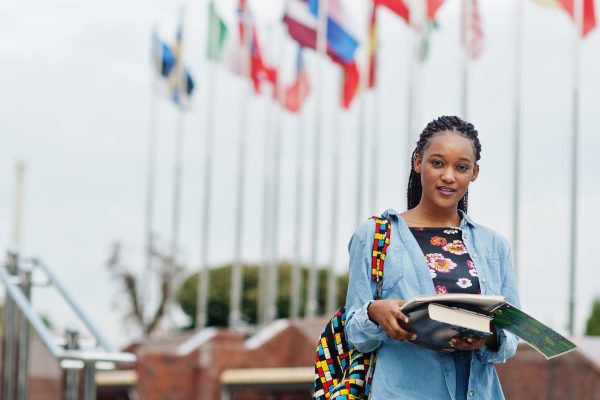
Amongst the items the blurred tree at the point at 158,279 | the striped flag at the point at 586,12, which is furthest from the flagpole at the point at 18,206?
the striped flag at the point at 586,12

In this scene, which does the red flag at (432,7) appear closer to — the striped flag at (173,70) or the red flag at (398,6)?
the red flag at (398,6)

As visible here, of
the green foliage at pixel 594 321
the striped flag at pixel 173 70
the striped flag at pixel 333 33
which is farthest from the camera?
the striped flag at pixel 173 70

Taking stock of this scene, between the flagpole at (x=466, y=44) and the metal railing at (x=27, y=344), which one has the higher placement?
the flagpole at (x=466, y=44)

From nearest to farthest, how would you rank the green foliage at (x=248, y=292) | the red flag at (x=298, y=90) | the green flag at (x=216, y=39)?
the red flag at (x=298, y=90), the green flag at (x=216, y=39), the green foliage at (x=248, y=292)

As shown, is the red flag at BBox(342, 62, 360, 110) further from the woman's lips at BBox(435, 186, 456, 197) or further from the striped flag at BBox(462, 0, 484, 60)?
the woman's lips at BBox(435, 186, 456, 197)

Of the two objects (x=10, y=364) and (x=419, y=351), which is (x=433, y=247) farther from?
(x=10, y=364)

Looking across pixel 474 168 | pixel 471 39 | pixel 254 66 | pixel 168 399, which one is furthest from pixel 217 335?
pixel 474 168

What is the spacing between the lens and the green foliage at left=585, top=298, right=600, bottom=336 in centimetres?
2439

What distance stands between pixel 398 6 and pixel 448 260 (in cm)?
1475

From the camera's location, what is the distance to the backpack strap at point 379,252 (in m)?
3.16

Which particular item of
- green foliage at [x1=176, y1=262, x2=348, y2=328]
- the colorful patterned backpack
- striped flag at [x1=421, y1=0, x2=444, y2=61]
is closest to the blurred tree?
green foliage at [x1=176, y1=262, x2=348, y2=328]

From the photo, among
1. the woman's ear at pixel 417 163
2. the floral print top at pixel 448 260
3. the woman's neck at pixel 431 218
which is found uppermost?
the woman's ear at pixel 417 163

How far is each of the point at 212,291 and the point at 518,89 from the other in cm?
2192

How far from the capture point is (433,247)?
125 inches
